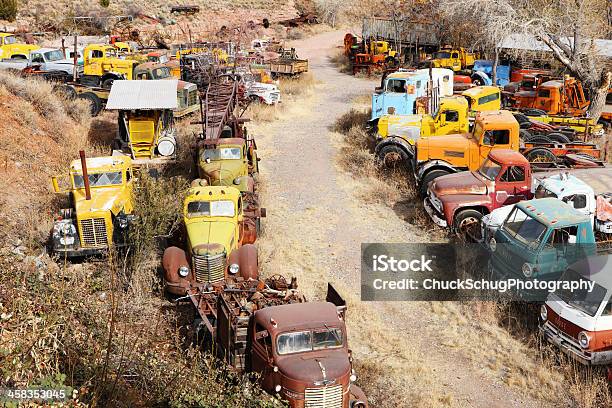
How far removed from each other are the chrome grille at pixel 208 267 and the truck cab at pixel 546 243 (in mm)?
4944

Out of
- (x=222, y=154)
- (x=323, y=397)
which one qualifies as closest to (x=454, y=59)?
(x=222, y=154)

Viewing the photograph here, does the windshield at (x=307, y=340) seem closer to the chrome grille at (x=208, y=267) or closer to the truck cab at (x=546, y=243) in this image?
the chrome grille at (x=208, y=267)

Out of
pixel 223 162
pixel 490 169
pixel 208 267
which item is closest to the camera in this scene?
pixel 208 267

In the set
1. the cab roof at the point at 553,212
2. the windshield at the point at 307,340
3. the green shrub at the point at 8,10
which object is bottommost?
the windshield at the point at 307,340

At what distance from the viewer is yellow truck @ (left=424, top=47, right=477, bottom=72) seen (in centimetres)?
3019

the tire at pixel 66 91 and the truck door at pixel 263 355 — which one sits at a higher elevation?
the tire at pixel 66 91

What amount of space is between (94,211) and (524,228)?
792cm

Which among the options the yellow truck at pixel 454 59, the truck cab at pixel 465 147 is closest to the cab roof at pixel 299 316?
the truck cab at pixel 465 147

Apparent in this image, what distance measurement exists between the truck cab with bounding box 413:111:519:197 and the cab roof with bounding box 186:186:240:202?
210 inches

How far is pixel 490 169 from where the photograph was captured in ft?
44.6

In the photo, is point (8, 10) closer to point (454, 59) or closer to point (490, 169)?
point (454, 59)

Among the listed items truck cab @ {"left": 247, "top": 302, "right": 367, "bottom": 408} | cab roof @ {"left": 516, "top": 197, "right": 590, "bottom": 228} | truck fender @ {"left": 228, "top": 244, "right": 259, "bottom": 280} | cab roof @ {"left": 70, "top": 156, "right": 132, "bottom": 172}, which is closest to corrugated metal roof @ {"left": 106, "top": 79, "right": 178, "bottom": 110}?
cab roof @ {"left": 70, "top": 156, "right": 132, "bottom": 172}

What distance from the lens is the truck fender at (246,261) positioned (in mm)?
10711

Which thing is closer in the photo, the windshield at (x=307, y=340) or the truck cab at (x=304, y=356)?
the truck cab at (x=304, y=356)
